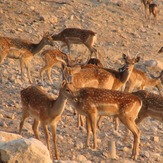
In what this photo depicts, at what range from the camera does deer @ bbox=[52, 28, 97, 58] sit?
15.7 metres

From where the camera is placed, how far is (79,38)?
621 inches

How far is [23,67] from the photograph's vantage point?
12883 millimetres

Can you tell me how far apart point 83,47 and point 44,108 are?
339 inches

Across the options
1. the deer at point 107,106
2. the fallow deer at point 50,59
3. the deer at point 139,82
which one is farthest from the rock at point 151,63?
the deer at point 107,106

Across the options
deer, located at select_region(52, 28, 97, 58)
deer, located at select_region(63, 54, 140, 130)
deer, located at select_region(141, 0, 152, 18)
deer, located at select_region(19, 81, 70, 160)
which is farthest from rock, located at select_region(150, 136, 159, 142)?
deer, located at select_region(141, 0, 152, 18)

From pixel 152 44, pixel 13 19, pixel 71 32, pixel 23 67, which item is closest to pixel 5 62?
pixel 23 67

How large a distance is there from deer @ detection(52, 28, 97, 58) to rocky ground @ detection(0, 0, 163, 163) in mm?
390

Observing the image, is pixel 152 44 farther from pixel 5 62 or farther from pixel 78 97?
pixel 78 97

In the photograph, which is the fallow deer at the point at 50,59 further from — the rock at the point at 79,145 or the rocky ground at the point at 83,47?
the rock at the point at 79,145

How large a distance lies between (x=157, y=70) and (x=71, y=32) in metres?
2.67

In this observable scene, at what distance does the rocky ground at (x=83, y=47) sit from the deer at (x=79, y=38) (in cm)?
39

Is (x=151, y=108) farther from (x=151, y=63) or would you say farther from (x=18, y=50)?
(x=151, y=63)

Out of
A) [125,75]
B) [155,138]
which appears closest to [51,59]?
[125,75]

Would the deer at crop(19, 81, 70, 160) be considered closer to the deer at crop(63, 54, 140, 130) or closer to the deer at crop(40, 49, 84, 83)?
the deer at crop(63, 54, 140, 130)
